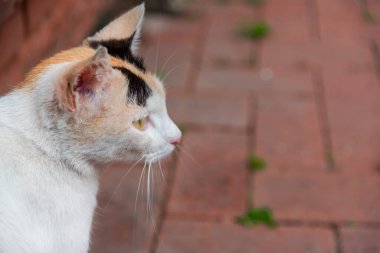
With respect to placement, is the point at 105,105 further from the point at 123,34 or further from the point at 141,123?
the point at 123,34

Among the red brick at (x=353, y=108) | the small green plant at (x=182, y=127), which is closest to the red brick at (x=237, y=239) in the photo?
the red brick at (x=353, y=108)

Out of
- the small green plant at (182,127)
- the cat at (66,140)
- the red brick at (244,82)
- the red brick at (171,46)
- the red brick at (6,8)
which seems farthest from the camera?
the red brick at (171,46)

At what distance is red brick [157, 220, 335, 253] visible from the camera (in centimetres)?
260

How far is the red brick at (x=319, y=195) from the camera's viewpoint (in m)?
2.79

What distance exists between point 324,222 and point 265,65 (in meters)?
1.60

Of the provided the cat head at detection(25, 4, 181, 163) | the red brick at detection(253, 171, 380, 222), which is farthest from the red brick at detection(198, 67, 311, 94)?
the cat head at detection(25, 4, 181, 163)

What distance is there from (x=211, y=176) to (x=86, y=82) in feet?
5.16

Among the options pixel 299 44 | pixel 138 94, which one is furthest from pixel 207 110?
pixel 138 94

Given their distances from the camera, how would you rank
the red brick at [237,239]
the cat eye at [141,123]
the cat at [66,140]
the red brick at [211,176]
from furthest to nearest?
the red brick at [211,176] → the red brick at [237,239] → the cat eye at [141,123] → the cat at [66,140]

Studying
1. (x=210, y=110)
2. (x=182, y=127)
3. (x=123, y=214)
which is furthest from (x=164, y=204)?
(x=210, y=110)

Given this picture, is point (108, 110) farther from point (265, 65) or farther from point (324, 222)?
point (265, 65)

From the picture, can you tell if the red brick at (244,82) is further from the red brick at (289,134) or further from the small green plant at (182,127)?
the small green plant at (182,127)

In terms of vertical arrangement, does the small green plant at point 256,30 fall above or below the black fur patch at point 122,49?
below

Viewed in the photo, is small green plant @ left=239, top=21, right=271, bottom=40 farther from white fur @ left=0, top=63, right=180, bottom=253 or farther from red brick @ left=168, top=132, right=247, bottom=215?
white fur @ left=0, top=63, right=180, bottom=253
